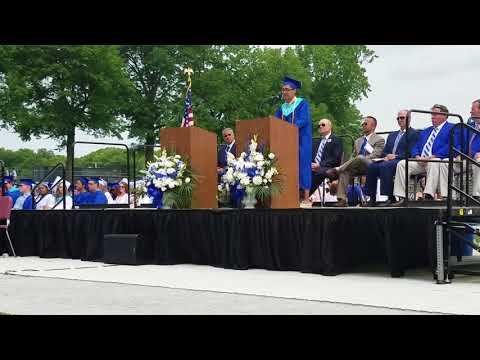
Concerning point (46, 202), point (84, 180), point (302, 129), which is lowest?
point (46, 202)

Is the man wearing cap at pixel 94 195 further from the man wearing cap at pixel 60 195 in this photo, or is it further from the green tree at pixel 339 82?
the green tree at pixel 339 82

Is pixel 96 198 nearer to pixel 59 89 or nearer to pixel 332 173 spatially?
pixel 332 173

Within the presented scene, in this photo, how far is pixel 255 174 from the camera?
35.5 ft

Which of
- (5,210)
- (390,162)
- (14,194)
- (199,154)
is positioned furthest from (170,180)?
(14,194)

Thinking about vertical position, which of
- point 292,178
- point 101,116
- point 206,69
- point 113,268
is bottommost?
point 113,268

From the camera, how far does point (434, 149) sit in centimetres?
1055

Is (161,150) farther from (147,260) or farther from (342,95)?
(342,95)

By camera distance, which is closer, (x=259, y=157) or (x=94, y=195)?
(x=259, y=157)

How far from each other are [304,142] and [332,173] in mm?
643

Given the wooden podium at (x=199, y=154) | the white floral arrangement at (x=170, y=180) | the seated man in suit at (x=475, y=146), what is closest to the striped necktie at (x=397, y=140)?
the seated man in suit at (x=475, y=146)

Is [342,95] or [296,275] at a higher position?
[342,95]

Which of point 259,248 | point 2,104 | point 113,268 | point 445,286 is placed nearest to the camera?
point 445,286

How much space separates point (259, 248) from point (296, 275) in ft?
2.96

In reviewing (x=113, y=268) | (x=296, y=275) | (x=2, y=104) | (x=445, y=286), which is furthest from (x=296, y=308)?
(x=2, y=104)
